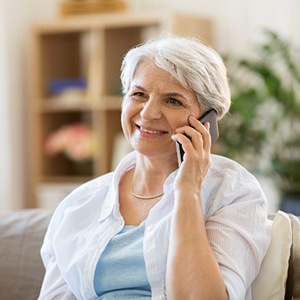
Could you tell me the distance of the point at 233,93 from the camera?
172 inches

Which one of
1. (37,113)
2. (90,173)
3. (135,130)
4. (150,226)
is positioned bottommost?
(90,173)

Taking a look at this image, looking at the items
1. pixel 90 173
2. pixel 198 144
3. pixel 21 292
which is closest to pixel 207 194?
pixel 198 144

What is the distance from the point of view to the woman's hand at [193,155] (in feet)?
6.30

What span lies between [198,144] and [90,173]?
306 centimetres

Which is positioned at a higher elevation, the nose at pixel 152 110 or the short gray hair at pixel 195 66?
the short gray hair at pixel 195 66

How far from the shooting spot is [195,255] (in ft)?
5.96

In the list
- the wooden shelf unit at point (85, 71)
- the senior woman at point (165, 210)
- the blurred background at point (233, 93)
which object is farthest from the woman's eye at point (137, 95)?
the wooden shelf unit at point (85, 71)

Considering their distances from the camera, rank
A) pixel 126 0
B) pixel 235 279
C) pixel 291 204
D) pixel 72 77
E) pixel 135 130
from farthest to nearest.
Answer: pixel 72 77
pixel 126 0
pixel 291 204
pixel 135 130
pixel 235 279

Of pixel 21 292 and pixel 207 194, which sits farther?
pixel 21 292

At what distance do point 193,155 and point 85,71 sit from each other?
3366 millimetres

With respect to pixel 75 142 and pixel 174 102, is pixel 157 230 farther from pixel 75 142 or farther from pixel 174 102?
pixel 75 142

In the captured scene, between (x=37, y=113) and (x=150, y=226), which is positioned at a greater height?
(x=150, y=226)

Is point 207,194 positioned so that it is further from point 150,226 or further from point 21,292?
point 21,292

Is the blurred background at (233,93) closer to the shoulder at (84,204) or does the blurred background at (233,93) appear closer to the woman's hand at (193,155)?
the shoulder at (84,204)
